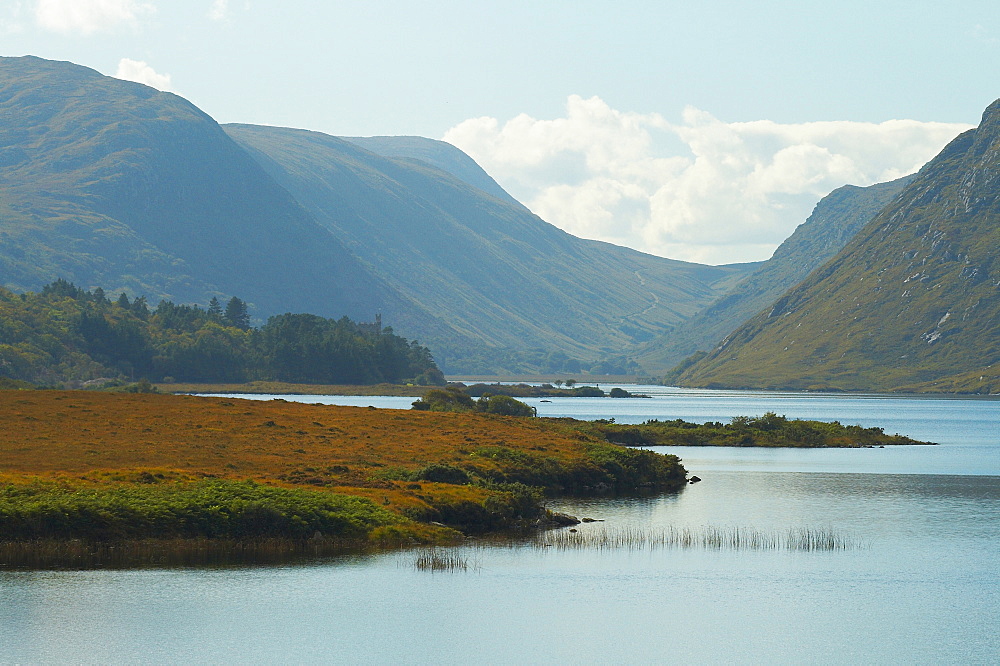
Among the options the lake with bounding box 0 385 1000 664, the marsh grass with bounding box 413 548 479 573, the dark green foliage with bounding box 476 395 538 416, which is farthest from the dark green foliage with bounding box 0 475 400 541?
the dark green foliage with bounding box 476 395 538 416

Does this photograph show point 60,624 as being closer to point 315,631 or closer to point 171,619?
point 171,619

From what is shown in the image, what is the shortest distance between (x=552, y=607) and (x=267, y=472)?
33878 mm

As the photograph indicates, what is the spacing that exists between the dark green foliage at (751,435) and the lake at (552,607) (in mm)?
79124

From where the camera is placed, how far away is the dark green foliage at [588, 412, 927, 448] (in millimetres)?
160125

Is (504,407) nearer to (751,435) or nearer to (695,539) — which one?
(751,435)

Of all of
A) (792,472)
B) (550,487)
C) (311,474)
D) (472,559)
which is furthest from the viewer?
(792,472)

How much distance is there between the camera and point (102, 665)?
4212 centimetres

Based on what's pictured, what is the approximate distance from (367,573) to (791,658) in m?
23.1

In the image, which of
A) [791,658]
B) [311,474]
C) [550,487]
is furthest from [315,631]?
[550,487]

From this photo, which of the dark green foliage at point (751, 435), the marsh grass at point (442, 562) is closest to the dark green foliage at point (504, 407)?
the dark green foliage at point (751, 435)

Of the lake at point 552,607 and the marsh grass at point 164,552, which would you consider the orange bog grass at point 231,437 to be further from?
the lake at point 552,607

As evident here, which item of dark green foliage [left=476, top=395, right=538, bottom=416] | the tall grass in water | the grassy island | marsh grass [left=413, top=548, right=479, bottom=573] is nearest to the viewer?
marsh grass [left=413, top=548, right=479, bottom=573]

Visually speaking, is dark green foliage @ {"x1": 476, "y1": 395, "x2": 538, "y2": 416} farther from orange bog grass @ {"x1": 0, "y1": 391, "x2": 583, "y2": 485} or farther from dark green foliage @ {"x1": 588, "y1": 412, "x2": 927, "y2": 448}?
orange bog grass @ {"x1": 0, "y1": 391, "x2": 583, "y2": 485}

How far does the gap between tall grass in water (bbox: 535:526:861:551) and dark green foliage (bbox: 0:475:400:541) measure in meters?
11.7
